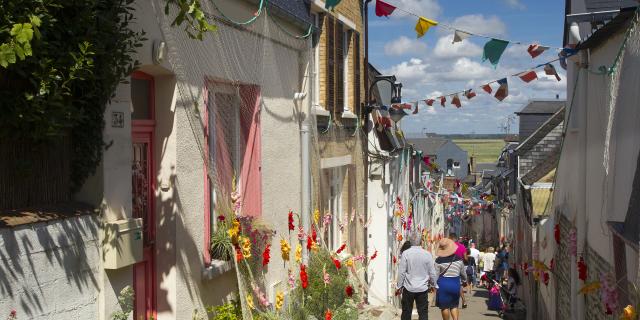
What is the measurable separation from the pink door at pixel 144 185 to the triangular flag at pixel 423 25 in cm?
466

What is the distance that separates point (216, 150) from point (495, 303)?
46.6ft

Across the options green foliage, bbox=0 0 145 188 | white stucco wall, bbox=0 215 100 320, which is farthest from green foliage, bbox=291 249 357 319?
green foliage, bbox=0 0 145 188

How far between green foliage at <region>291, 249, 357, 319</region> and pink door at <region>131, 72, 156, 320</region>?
243 cm

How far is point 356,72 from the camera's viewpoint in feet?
45.0

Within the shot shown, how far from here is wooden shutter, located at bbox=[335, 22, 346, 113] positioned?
12481mm

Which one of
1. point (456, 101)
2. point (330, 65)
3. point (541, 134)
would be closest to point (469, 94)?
point (456, 101)

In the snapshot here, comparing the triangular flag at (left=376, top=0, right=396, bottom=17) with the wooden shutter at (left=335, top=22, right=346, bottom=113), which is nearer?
the triangular flag at (left=376, top=0, right=396, bottom=17)

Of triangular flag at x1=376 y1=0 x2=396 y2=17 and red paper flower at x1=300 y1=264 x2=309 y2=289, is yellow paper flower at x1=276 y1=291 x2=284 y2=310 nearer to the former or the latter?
red paper flower at x1=300 y1=264 x2=309 y2=289

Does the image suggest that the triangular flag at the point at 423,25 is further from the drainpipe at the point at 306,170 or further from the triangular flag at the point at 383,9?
the drainpipe at the point at 306,170

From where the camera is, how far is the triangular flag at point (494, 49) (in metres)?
9.88

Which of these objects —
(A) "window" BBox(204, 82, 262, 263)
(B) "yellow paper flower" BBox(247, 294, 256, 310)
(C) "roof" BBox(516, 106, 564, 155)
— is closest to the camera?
(A) "window" BBox(204, 82, 262, 263)

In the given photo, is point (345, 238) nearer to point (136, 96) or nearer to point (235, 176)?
point (235, 176)

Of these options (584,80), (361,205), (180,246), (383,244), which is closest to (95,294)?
(180,246)

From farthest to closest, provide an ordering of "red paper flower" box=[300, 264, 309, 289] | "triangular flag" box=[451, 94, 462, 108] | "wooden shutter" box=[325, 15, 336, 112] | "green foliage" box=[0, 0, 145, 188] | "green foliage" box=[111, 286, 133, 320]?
"triangular flag" box=[451, 94, 462, 108]
"wooden shutter" box=[325, 15, 336, 112]
"red paper flower" box=[300, 264, 309, 289]
"green foliage" box=[111, 286, 133, 320]
"green foliage" box=[0, 0, 145, 188]
